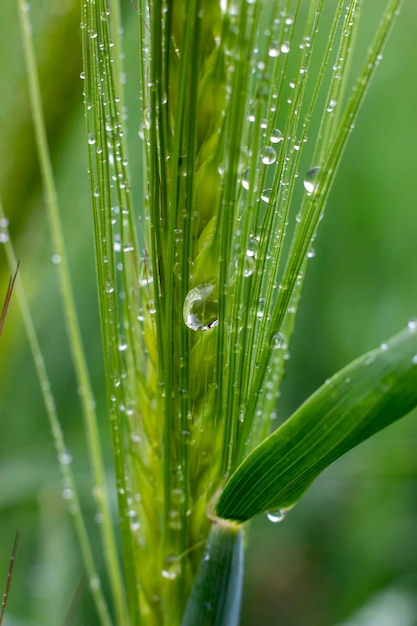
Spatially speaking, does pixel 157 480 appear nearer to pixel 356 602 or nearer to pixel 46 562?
pixel 46 562

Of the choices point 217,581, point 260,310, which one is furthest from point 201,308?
point 217,581

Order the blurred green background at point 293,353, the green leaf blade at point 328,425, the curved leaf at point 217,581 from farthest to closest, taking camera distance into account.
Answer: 1. the blurred green background at point 293,353
2. the curved leaf at point 217,581
3. the green leaf blade at point 328,425

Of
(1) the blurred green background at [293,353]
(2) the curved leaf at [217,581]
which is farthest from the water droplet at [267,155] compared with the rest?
(1) the blurred green background at [293,353]

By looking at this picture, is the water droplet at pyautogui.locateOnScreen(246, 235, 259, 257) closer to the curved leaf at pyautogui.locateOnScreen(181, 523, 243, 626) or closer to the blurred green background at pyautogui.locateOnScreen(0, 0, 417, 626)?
the curved leaf at pyautogui.locateOnScreen(181, 523, 243, 626)

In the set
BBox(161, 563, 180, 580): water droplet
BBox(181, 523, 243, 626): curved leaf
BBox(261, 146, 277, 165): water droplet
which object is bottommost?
BBox(181, 523, 243, 626): curved leaf

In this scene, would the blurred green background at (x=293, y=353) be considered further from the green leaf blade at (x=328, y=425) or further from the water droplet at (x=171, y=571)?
the green leaf blade at (x=328, y=425)

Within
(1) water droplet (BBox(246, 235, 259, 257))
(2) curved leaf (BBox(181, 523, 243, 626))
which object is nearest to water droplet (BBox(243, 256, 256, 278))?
(1) water droplet (BBox(246, 235, 259, 257))

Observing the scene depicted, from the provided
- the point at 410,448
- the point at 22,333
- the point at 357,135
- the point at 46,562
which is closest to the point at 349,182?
the point at 357,135
